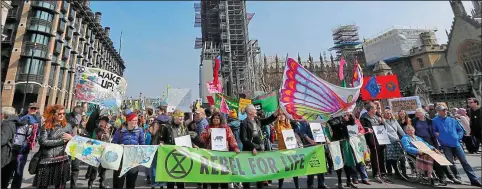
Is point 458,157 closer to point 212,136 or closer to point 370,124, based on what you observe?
point 370,124

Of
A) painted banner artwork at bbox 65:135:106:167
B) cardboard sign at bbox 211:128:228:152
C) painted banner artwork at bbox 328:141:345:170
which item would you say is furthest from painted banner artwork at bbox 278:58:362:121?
painted banner artwork at bbox 65:135:106:167

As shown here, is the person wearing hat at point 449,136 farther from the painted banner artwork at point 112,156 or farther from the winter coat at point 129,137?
the painted banner artwork at point 112,156

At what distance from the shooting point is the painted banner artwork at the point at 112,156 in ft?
16.5

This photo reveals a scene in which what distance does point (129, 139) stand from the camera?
5238mm

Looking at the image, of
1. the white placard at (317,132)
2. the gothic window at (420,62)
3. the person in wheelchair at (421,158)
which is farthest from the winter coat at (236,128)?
the gothic window at (420,62)

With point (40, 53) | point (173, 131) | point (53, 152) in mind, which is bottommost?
point (53, 152)

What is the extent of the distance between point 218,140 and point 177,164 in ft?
3.22

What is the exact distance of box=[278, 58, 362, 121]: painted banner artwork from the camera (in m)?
5.93

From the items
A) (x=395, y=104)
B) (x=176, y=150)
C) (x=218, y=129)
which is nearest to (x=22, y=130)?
(x=176, y=150)

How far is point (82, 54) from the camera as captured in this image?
47.5 m

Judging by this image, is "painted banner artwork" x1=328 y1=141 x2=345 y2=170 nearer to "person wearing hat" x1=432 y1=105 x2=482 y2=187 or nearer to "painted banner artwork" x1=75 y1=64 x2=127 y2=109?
"person wearing hat" x1=432 y1=105 x2=482 y2=187

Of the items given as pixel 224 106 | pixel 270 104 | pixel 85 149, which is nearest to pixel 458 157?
pixel 270 104

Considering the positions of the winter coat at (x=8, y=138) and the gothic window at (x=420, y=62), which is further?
the gothic window at (x=420, y=62)

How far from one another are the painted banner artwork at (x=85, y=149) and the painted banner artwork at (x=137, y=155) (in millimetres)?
514
